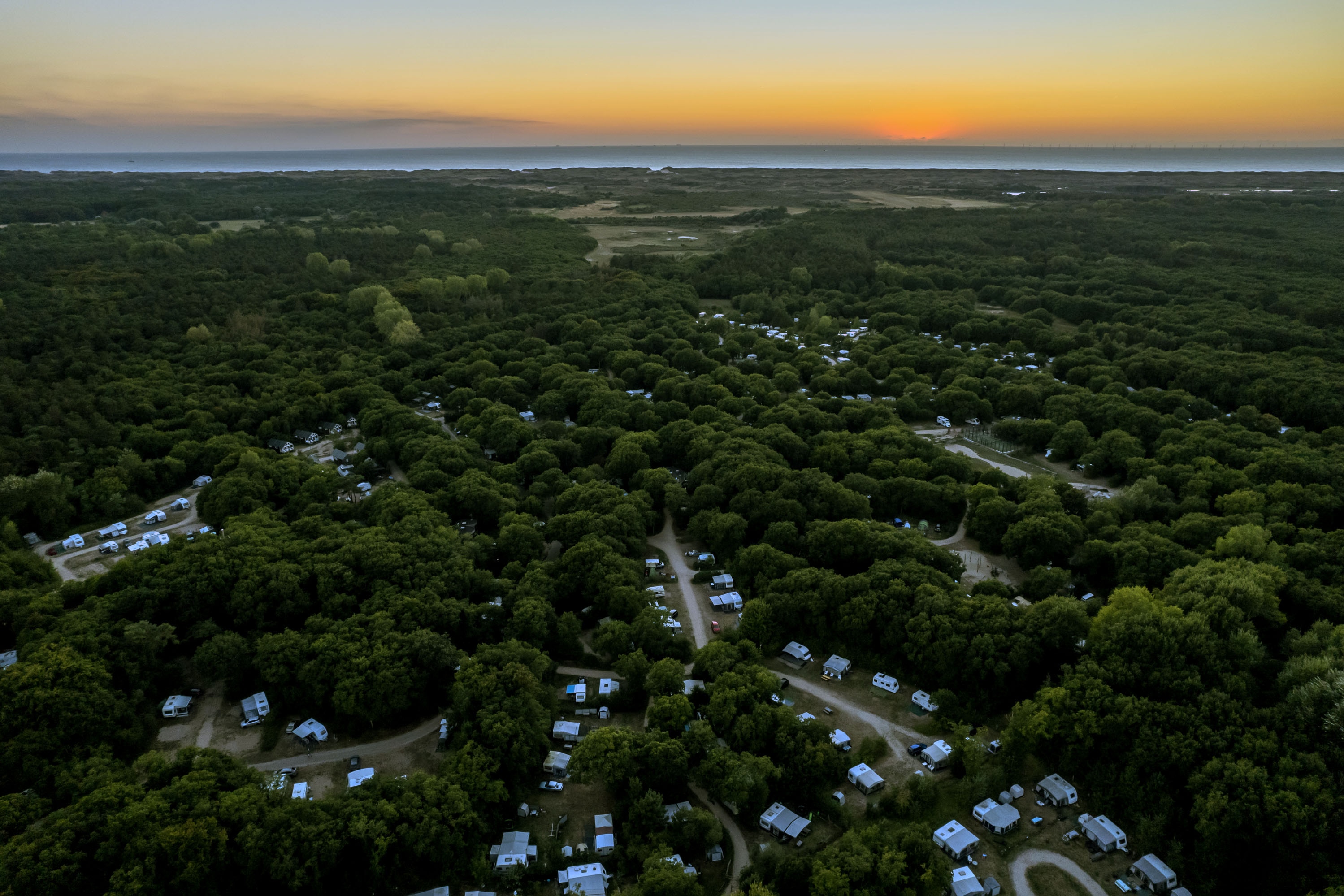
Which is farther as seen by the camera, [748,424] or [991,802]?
[748,424]

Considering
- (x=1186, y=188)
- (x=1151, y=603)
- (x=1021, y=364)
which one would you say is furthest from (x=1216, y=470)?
(x=1186, y=188)

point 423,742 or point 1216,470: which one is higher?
point 1216,470

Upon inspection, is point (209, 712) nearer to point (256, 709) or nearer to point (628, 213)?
point (256, 709)

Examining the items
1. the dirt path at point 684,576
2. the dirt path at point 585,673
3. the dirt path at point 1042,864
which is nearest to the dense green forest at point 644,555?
the dirt path at point 585,673

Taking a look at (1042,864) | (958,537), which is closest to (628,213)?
(958,537)

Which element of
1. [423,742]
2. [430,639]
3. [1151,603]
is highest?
[1151,603]

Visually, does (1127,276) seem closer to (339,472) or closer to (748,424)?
(748,424)

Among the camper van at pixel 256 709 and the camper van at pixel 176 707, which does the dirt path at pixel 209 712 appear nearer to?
the camper van at pixel 176 707
